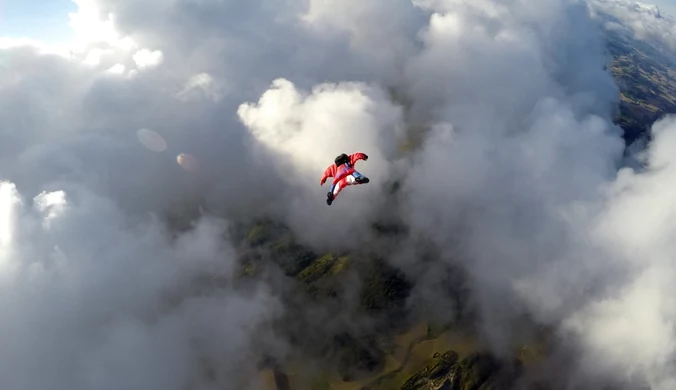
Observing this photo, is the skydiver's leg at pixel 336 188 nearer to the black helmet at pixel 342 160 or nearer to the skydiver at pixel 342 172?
the skydiver at pixel 342 172

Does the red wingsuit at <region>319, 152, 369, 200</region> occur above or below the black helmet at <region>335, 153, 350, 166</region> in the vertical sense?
below

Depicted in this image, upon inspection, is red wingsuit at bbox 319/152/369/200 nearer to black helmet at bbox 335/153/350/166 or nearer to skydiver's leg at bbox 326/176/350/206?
skydiver's leg at bbox 326/176/350/206

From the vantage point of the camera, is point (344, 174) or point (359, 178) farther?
point (344, 174)

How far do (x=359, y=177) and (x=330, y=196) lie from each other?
35.0 feet

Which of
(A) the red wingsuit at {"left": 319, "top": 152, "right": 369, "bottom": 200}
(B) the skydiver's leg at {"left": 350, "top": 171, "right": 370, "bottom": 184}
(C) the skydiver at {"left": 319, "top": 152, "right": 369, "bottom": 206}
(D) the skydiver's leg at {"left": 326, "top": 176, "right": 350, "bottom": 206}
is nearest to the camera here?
(B) the skydiver's leg at {"left": 350, "top": 171, "right": 370, "bottom": 184}

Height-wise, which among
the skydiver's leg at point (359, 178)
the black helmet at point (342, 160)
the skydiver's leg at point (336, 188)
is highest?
the black helmet at point (342, 160)

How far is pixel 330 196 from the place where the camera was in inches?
4313

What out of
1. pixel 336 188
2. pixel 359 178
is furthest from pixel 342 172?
pixel 359 178

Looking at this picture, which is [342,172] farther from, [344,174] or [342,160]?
[342,160]

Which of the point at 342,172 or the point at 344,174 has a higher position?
the point at 342,172

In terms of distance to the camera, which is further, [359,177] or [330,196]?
[330,196]

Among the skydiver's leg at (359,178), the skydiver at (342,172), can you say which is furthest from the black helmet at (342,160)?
the skydiver's leg at (359,178)

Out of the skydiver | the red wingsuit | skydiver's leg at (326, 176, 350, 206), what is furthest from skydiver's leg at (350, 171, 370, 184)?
skydiver's leg at (326, 176, 350, 206)

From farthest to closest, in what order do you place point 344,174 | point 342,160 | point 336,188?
point 336,188
point 342,160
point 344,174
